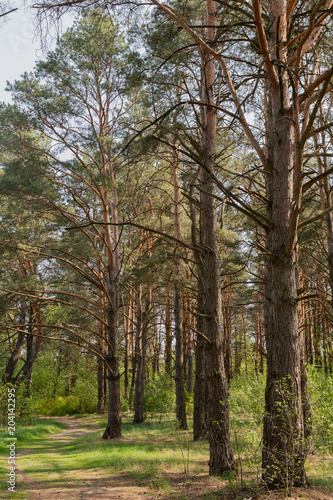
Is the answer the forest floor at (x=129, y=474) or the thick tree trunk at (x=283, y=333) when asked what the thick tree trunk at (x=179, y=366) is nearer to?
the forest floor at (x=129, y=474)

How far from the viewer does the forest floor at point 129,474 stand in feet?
16.9

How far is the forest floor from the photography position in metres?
5.17

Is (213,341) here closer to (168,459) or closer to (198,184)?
(168,459)

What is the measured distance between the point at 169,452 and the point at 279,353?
20.8ft

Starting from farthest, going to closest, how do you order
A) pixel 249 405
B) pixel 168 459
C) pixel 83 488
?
pixel 168 459
pixel 249 405
pixel 83 488

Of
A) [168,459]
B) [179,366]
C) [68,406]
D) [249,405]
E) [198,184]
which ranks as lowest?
[68,406]

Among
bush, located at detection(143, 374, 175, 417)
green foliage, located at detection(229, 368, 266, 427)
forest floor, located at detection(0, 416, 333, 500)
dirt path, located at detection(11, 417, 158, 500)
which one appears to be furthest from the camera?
bush, located at detection(143, 374, 175, 417)

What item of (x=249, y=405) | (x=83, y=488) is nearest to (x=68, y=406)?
(x=83, y=488)

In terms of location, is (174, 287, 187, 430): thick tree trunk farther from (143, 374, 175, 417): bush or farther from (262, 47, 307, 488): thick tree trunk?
(262, 47, 307, 488): thick tree trunk

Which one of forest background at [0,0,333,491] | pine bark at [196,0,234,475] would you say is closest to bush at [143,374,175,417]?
forest background at [0,0,333,491]

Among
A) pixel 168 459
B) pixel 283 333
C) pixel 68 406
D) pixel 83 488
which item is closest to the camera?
pixel 283 333

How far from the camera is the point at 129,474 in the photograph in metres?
6.86

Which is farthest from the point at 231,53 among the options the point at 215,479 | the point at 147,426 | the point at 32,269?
the point at 32,269

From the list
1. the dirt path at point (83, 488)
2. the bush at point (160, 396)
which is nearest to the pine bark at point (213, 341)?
the dirt path at point (83, 488)
